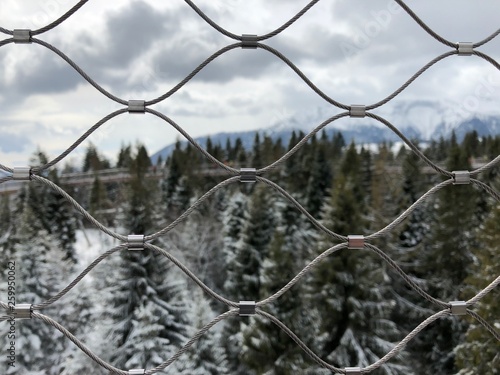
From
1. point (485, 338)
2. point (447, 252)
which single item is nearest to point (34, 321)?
point (485, 338)

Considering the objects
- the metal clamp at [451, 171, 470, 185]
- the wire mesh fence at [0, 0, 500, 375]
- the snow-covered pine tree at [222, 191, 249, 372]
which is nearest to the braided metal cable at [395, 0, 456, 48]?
the wire mesh fence at [0, 0, 500, 375]

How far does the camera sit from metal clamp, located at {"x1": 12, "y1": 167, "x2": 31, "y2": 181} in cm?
86

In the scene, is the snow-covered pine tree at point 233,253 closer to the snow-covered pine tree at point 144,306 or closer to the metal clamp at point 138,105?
the snow-covered pine tree at point 144,306

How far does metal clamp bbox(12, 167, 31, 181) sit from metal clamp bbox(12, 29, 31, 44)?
0.68 ft

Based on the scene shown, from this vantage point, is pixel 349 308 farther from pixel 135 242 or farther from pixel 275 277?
pixel 135 242

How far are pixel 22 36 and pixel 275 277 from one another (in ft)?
21.3

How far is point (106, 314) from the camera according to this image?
8.28 meters

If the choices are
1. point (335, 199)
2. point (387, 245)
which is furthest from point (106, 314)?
point (387, 245)

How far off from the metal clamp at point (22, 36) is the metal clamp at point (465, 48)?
76cm

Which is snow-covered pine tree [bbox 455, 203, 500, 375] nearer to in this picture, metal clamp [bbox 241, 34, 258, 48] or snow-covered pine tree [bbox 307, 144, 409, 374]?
snow-covered pine tree [bbox 307, 144, 409, 374]

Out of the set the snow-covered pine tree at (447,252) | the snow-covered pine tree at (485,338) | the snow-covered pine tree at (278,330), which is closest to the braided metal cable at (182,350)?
the snow-covered pine tree at (485,338)

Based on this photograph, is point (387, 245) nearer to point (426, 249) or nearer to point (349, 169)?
point (426, 249)

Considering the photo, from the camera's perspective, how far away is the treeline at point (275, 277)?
693 cm

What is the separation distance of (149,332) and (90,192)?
884 centimetres
